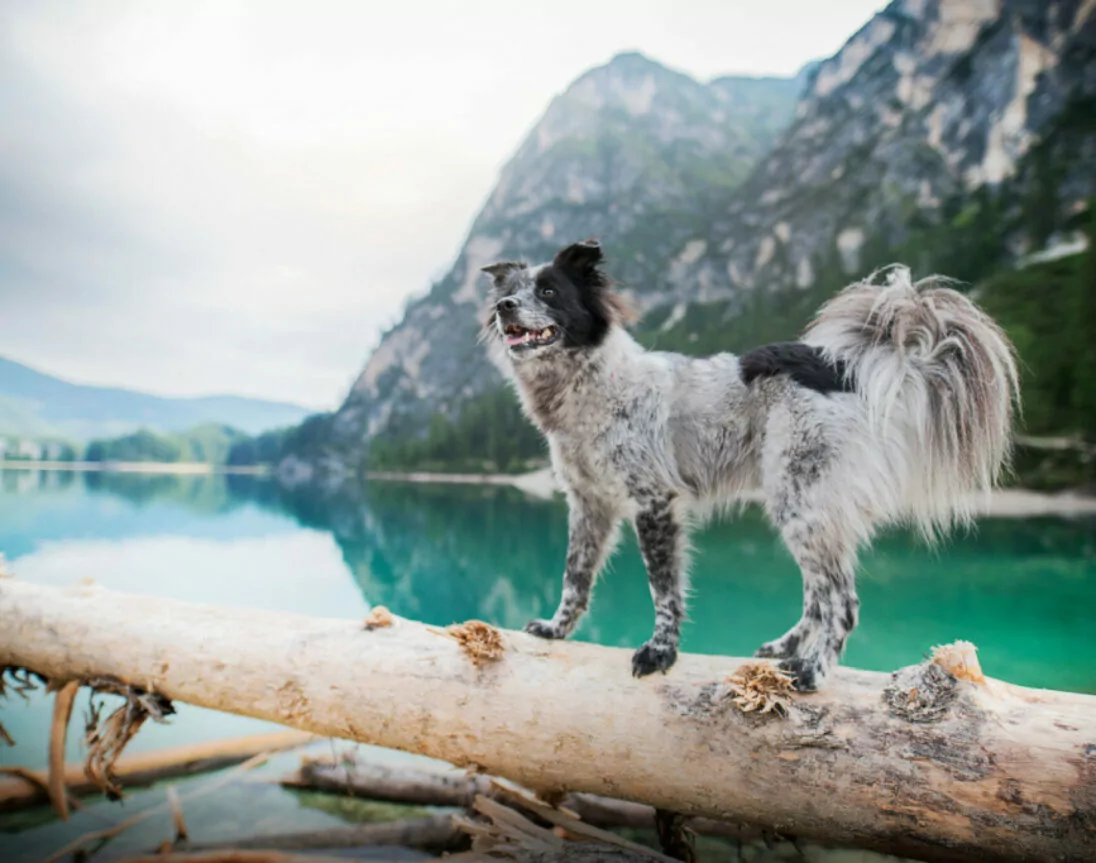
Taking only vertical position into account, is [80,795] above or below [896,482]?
below

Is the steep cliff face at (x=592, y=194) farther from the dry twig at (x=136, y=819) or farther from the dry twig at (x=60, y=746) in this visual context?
the dry twig at (x=60, y=746)

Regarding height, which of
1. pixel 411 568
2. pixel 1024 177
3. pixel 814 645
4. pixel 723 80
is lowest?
pixel 411 568

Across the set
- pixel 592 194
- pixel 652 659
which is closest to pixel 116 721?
pixel 652 659

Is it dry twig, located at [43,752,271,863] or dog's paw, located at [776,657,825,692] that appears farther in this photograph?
dry twig, located at [43,752,271,863]

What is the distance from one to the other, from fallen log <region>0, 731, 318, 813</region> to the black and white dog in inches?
103

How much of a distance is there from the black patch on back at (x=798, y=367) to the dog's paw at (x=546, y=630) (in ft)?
4.60

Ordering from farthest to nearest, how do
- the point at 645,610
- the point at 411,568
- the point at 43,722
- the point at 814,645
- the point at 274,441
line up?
1. the point at 274,441
2. the point at 411,568
3. the point at 645,610
4. the point at 43,722
5. the point at 814,645

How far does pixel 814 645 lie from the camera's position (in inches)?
95.0

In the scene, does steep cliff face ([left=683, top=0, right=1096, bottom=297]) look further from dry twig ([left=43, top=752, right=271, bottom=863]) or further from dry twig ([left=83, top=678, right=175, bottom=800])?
dry twig ([left=83, top=678, right=175, bottom=800])

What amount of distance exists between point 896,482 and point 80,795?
185 inches

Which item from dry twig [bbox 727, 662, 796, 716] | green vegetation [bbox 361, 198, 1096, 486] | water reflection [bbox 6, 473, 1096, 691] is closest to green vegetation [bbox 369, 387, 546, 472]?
green vegetation [bbox 361, 198, 1096, 486]

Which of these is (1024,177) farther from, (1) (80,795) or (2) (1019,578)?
(1) (80,795)

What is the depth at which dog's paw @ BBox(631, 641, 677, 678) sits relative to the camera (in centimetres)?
249

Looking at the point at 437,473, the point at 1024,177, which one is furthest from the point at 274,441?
the point at 1024,177
